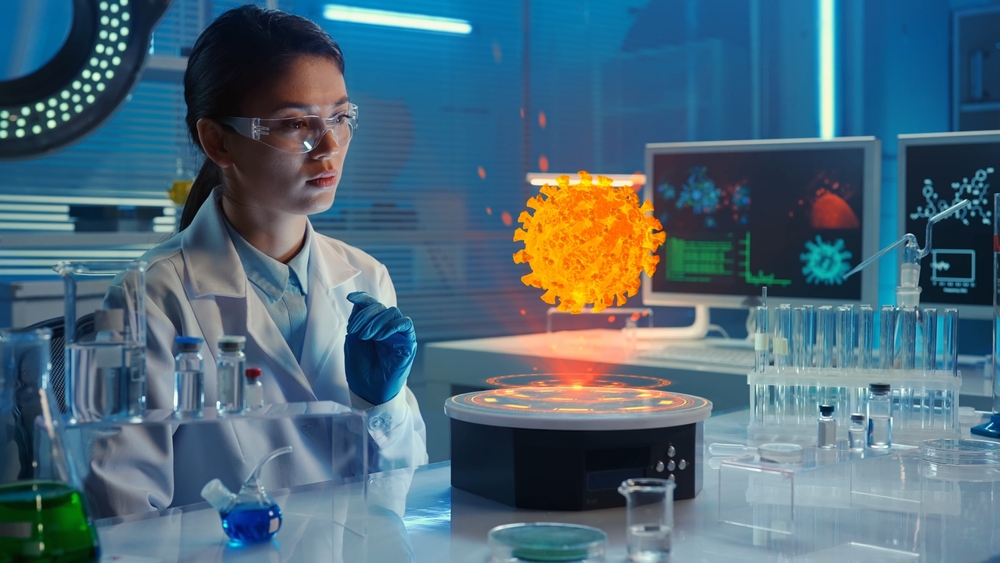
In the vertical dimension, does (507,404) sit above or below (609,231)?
below

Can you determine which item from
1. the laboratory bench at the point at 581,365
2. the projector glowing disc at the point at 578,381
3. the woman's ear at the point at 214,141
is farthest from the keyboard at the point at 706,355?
the woman's ear at the point at 214,141

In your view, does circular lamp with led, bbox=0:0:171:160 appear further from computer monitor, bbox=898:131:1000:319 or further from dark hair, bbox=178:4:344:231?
computer monitor, bbox=898:131:1000:319

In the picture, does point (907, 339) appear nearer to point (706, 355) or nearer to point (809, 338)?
point (809, 338)

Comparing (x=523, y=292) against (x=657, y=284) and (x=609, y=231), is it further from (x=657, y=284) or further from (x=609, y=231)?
(x=609, y=231)

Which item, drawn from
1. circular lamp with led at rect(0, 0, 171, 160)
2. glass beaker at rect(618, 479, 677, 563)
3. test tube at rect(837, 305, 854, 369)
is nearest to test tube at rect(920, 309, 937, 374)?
test tube at rect(837, 305, 854, 369)

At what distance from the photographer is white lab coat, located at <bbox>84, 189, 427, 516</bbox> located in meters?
1.53

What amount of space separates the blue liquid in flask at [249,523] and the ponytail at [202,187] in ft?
3.17

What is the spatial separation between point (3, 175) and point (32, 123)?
195 cm

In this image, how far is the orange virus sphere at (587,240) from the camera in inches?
66.7

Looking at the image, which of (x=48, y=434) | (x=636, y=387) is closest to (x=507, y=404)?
(x=636, y=387)

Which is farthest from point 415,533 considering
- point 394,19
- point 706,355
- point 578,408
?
point 394,19

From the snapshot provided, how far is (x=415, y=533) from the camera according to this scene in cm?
128

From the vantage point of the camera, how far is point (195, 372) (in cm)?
121

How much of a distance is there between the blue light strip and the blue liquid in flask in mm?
3242
